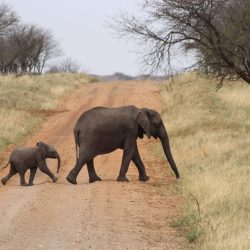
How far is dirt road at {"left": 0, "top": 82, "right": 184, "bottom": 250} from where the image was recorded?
324 inches

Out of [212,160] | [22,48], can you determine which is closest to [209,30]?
[212,160]

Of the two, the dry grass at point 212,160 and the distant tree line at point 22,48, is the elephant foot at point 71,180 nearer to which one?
the dry grass at point 212,160

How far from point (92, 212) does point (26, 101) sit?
2232cm

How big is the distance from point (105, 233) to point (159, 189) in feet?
14.1

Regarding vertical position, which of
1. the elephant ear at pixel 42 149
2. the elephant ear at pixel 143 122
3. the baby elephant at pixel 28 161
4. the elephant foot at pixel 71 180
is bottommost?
the elephant foot at pixel 71 180

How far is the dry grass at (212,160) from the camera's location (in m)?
8.56

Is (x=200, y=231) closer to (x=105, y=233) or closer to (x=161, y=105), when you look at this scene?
(x=105, y=233)

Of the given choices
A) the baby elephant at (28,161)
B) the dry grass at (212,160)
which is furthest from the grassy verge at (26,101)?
the baby elephant at (28,161)

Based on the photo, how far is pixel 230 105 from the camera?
28641 mm

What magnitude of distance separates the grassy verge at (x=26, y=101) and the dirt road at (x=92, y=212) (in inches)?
247

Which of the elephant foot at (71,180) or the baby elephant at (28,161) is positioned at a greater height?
the baby elephant at (28,161)

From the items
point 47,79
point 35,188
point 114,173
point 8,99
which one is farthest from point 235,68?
point 47,79

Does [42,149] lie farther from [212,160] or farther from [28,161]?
[212,160]

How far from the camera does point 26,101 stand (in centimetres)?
3180
